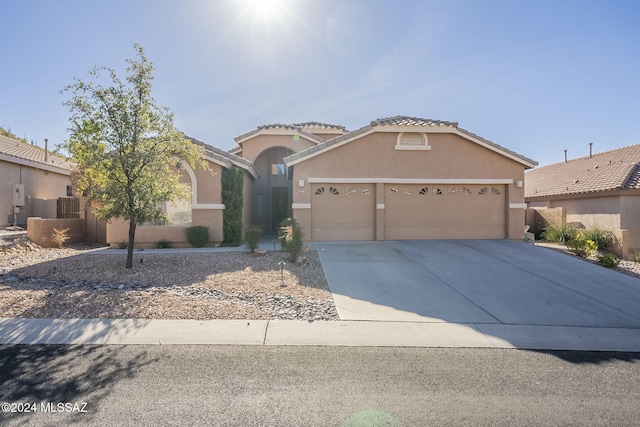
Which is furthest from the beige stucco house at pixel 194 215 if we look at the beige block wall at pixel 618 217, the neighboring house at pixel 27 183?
the beige block wall at pixel 618 217

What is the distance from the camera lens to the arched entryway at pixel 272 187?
19.9 m

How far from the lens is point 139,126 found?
834cm

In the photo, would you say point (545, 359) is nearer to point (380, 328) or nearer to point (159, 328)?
point (380, 328)

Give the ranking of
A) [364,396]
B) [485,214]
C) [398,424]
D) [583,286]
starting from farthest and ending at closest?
1. [485,214]
2. [583,286]
3. [364,396]
4. [398,424]

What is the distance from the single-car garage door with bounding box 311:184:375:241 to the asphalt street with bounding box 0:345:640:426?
29.8 feet

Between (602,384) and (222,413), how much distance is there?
4.40 meters

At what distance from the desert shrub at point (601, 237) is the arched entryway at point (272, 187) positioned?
14.8 m

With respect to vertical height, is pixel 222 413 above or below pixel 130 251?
below

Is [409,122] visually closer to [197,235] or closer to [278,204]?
[278,204]

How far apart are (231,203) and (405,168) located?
24.6 ft

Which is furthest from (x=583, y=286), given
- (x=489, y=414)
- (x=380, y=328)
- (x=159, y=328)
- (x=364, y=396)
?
→ (x=159, y=328)

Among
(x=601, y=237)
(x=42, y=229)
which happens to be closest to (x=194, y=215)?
(x=42, y=229)

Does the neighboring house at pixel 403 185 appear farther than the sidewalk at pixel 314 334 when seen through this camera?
Yes

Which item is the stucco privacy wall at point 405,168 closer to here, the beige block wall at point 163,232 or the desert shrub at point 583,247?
the desert shrub at point 583,247
